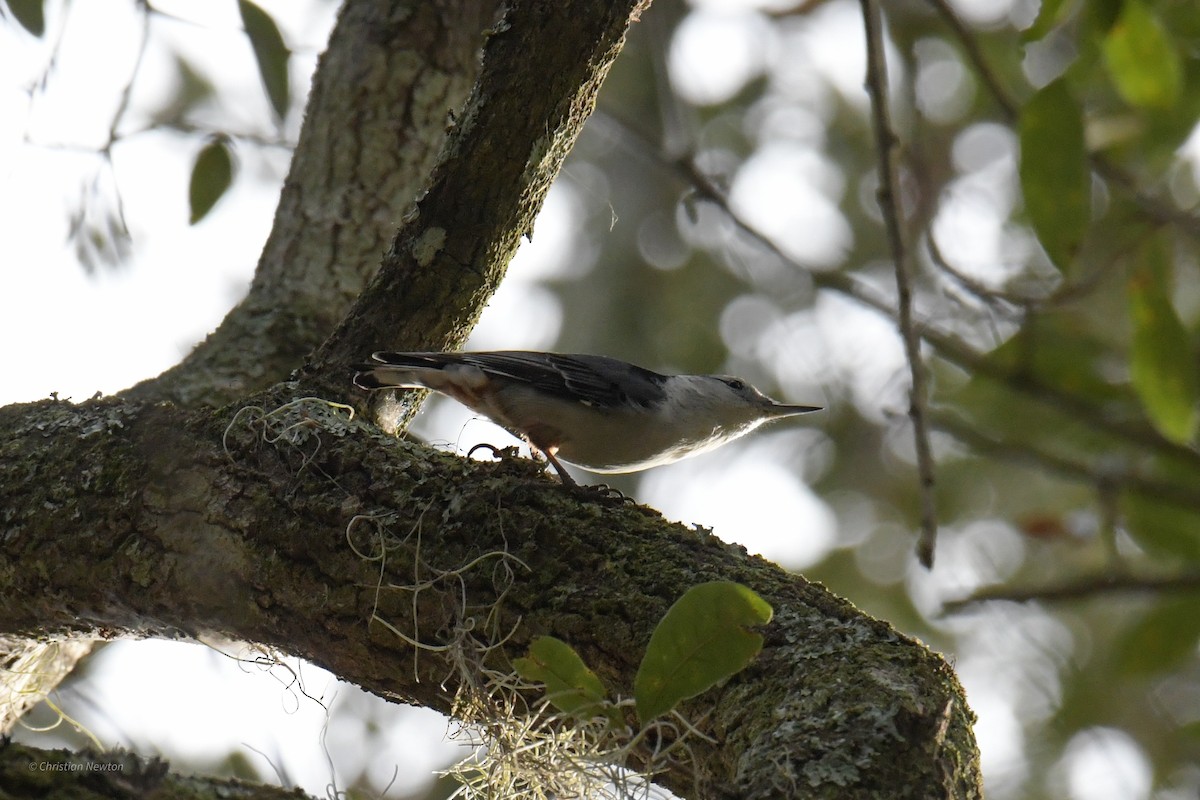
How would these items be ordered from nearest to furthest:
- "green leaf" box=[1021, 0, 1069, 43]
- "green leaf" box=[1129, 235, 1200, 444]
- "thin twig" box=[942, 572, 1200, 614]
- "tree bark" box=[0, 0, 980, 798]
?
1. "tree bark" box=[0, 0, 980, 798]
2. "green leaf" box=[1021, 0, 1069, 43]
3. "thin twig" box=[942, 572, 1200, 614]
4. "green leaf" box=[1129, 235, 1200, 444]

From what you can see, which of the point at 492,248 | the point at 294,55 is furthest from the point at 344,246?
the point at 492,248

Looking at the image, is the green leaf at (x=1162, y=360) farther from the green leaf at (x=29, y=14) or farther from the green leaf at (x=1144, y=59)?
the green leaf at (x=29, y=14)

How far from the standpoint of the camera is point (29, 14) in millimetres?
3113

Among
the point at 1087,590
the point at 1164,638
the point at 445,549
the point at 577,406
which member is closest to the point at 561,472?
the point at 577,406

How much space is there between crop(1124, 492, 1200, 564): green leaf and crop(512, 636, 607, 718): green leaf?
229 centimetres

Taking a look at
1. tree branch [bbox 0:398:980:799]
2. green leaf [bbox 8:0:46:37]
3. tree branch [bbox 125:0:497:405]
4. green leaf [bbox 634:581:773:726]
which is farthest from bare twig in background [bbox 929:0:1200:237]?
green leaf [bbox 8:0:46:37]

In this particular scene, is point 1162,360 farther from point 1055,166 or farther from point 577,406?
point 577,406

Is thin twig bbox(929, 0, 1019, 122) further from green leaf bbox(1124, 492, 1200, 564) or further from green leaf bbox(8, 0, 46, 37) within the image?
green leaf bbox(8, 0, 46, 37)

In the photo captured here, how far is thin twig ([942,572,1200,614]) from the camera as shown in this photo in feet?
7.77

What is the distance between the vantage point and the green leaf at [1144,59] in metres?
2.50

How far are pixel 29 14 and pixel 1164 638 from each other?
3704 mm

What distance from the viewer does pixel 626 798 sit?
177cm

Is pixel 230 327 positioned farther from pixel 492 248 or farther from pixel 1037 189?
pixel 1037 189

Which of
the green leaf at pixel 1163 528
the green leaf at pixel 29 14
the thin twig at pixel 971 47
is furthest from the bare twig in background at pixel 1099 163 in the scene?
the green leaf at pixel 29 14
